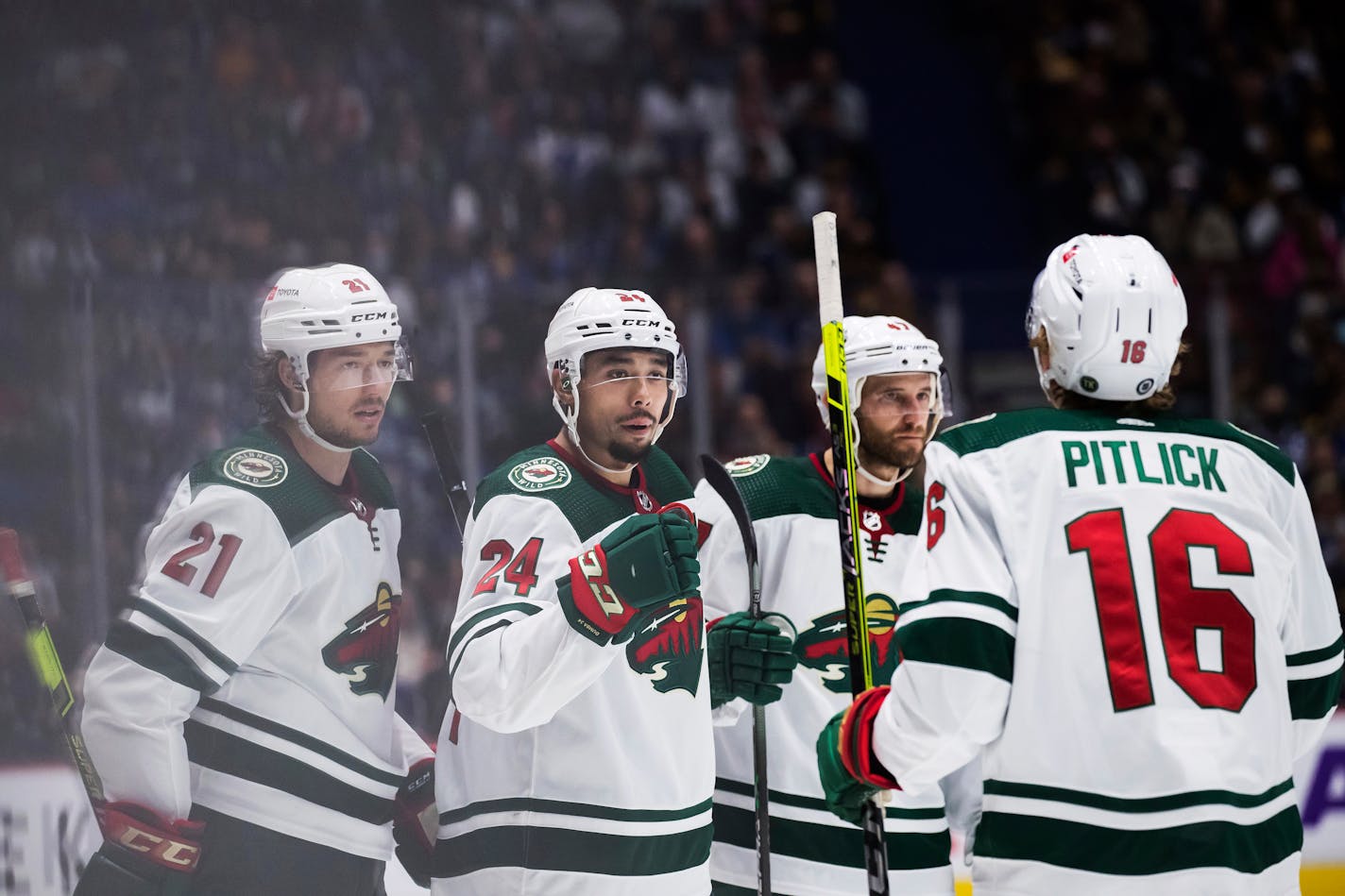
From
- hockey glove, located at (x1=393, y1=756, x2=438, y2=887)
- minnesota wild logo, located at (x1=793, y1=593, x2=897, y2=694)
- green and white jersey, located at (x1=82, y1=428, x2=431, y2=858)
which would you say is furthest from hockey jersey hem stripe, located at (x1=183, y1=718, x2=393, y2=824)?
minnesota wild logo, located at (x1=793, y1=593, x2=897, y2=694)

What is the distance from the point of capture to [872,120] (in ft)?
27.5

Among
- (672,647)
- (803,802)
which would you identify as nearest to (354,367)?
(672,647)

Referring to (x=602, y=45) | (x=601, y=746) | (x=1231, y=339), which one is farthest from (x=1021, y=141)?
(x=601, y=746)

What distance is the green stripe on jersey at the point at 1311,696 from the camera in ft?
6.87

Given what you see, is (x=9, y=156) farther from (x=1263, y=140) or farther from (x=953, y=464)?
(x=1263, y=140)

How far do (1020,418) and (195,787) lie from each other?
4.39 ft

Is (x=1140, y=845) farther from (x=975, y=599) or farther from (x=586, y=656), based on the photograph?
(x=586, y=656)

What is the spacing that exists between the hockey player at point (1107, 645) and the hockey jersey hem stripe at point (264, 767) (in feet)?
2.94

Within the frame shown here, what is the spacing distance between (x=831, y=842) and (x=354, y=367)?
1125 millimetres

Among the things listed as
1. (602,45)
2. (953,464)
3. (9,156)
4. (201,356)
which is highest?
(602,45)

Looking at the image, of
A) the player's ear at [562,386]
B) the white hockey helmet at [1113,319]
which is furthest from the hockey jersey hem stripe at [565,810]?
the white hockey helmet at [1113,319]

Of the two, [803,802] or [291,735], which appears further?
[803,802]

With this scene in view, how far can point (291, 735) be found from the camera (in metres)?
2.44

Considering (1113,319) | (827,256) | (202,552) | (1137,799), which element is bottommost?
(1137,799)
